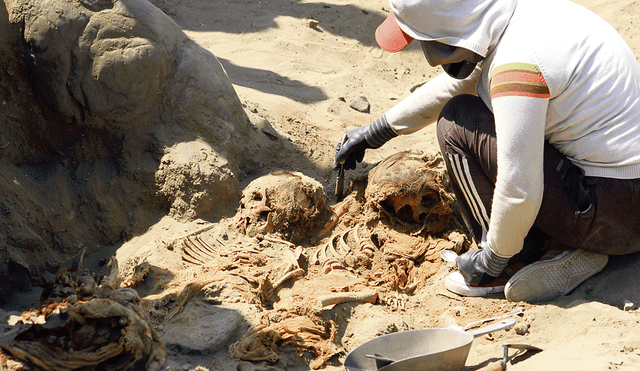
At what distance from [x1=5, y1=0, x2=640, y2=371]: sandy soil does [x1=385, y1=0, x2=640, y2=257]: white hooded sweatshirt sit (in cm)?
46

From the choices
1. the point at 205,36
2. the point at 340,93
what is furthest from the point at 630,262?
the point at 205,36

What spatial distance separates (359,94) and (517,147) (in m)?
3.17

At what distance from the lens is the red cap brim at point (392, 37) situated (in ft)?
7.64

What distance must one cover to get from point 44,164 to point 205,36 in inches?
136

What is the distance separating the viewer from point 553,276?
2.50m

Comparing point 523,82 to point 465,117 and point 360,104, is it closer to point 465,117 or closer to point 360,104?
point 465,117

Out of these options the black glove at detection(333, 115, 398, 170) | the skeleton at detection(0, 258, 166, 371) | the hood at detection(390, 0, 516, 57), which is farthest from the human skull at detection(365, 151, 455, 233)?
the skeleton at detection(0, 258, 166, 371)

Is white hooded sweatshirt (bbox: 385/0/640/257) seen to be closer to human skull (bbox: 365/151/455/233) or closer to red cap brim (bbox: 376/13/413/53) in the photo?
red cap brim (bbox: 376/13/413/53)

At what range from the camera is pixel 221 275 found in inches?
104

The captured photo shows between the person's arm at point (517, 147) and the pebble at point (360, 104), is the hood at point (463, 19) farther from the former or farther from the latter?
the pebble at point (360, 104)

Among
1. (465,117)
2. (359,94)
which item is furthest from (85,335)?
(359,94)

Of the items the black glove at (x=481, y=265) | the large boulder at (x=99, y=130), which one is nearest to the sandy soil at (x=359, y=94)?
the black glove at (x=481, y=265)

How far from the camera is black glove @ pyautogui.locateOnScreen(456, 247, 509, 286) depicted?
2.46 m

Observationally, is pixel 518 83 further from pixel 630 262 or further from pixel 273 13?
pixel 273 13
